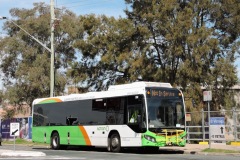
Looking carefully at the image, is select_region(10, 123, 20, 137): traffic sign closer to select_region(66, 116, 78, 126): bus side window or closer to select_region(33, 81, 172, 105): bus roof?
select_region(66, 116, 78, 126): bus side window

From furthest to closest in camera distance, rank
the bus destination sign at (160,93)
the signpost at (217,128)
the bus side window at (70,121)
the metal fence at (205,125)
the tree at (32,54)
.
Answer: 1. the tree at (32,54)
2. the metal fence at (205,125)
3. the bus side window at (70,121)
4. the signpost at (217,128)
5. the bus destination sign at (160,93)

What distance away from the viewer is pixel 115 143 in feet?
72.9

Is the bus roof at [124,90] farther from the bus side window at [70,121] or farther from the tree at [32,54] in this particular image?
the tree at [32,54]

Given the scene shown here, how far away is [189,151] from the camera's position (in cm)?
2159

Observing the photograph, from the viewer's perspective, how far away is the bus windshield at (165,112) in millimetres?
20516

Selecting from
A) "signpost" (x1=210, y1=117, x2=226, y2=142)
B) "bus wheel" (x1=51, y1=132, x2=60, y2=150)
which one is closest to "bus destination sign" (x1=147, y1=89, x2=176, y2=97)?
"signpost" (x1=210, y1=117, x2=226, y2=142)

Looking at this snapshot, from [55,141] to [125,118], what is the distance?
7.06 meters

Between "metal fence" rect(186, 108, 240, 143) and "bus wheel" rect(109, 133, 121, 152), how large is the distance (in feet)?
22.8

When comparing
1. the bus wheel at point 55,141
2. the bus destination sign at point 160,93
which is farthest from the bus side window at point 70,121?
the bus destination sign at point 160,93

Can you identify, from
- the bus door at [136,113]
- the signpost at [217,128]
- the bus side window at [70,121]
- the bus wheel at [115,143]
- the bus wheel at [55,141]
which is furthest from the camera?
the bus wheel at [55,141]

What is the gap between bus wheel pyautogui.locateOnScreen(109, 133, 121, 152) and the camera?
2198cm

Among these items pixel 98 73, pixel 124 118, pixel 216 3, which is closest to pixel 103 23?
pixel 98 73

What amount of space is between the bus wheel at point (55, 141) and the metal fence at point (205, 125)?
8.51 metres

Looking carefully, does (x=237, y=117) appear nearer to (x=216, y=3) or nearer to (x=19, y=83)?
(x=216, y=3)
